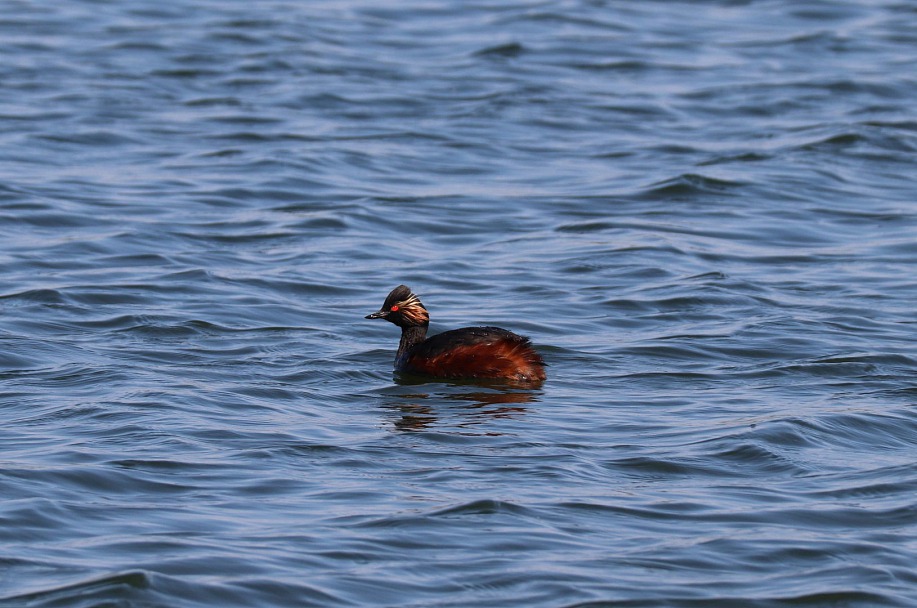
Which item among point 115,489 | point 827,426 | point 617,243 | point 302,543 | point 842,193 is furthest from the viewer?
point 842,193

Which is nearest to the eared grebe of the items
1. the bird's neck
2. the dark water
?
the bird's neck

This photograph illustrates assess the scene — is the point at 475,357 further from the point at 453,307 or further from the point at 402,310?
the point at 453,307

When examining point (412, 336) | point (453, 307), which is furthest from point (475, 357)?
point (453, 307)

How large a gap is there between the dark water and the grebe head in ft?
1.16

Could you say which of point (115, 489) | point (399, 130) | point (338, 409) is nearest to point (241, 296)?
point (338, 409)

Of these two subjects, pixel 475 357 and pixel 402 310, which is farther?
pixel 402 310

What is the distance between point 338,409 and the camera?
10.4 metres

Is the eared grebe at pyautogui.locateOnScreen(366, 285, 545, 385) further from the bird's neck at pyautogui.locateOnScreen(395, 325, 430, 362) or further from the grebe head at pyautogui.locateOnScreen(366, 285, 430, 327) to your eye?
the grebe head at pyautogui.locateOnScreen(366, 285, 430, 327)

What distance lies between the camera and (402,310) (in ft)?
39.3

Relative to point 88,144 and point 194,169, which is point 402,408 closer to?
point 194,169

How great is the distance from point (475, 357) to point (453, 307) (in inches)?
104

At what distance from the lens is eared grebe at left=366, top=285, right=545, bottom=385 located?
36.8 feet

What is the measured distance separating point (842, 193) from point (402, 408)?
10.3 m

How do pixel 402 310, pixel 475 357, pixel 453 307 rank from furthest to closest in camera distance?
pixel 453 307 < pixel 402 310 < pixel 475 357
